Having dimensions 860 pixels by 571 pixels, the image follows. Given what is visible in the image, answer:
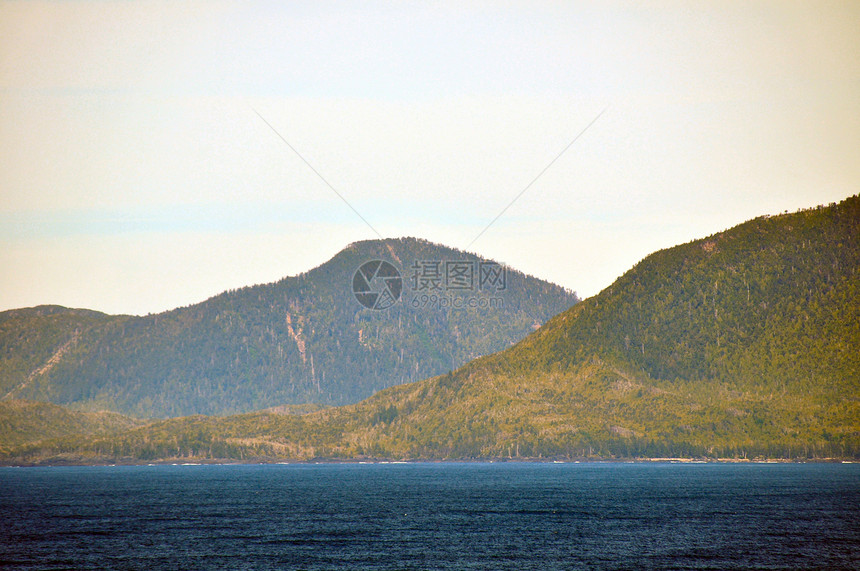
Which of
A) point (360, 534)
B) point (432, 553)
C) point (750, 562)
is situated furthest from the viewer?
point (360, 534)

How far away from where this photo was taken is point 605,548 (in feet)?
575

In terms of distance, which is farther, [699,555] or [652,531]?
[652,531]

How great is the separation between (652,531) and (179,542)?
3721 inches

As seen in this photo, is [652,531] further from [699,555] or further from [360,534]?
[360,534]

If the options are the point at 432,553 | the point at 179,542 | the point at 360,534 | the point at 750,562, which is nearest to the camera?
the point at 750,562

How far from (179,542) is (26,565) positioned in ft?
106

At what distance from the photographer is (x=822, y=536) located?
184250 millimetres

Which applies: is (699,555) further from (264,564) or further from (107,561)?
(107,561)

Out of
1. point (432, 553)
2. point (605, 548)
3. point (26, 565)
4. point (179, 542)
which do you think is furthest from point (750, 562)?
point (26, 565)

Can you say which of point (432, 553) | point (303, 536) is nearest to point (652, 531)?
point (432, 553)

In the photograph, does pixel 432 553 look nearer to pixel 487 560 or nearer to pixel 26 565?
pixel 487 560

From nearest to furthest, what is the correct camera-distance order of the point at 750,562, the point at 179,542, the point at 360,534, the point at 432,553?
the point at 750,562 → the point at 432,553 → the point at 179,542 → the point at 360,534

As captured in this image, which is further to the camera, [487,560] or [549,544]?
[549,544]

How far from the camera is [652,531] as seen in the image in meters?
197
